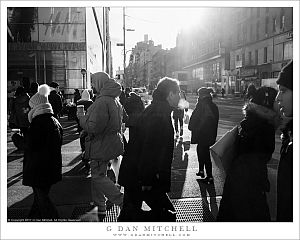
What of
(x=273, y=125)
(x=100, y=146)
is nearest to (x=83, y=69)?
(x=100, y=146)

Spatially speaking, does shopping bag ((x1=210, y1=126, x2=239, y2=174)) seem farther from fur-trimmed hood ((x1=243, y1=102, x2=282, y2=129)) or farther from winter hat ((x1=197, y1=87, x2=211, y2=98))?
winter hat ((x1=197, y1=87, x2=211, y2=98))

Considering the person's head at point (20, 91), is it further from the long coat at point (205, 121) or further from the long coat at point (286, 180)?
the long coat at point (286, 180)

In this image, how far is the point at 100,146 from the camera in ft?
13.0

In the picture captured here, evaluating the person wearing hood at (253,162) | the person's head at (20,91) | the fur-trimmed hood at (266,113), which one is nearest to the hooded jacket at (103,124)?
the person wearing hood at (253,162)

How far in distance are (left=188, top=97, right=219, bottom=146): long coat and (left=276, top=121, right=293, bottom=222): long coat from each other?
303cm

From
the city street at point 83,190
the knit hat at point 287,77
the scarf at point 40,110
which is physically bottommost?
the city street at point 83,190

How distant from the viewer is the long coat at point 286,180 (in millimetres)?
2451

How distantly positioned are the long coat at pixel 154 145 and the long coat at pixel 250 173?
0.65m

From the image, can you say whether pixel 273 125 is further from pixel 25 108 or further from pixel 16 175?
pixel 25 108

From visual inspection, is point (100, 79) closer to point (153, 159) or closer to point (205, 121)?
point (153, 159)

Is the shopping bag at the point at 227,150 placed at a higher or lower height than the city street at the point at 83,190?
higher

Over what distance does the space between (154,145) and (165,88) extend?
22.6 inches

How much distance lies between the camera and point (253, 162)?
2.89 m

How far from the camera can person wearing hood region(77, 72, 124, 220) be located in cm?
393
